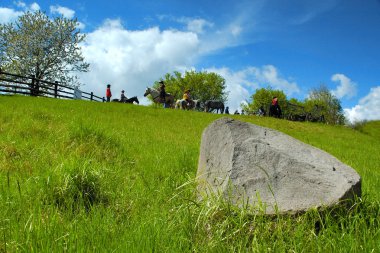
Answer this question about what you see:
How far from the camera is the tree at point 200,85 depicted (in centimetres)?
7713

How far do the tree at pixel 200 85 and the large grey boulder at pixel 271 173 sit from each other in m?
72.5

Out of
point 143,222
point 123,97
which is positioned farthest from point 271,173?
point 123,97

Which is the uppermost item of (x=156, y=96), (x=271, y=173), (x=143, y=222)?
(x=156, y=96)

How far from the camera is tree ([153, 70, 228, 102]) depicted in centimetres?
7713

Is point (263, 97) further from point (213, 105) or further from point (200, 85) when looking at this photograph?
point (213, 105)

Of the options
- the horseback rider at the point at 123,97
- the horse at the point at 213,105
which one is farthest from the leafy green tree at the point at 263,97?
the horseback rider at the point at 123,97

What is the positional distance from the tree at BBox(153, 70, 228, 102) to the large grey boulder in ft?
238

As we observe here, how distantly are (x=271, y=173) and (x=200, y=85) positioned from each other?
74.1 m

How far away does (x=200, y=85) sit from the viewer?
77.4m

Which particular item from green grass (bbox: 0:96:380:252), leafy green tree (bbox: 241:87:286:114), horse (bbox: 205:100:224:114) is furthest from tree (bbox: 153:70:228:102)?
green grass (bbox: 0:96:380:252)

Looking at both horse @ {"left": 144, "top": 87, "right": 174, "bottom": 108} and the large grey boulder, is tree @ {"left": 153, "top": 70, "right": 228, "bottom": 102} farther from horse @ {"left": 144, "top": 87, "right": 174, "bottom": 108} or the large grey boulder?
the large grey boulder

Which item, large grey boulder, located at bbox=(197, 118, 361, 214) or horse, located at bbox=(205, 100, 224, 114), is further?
horse, located at bbox=(205, 100, 224, 114)

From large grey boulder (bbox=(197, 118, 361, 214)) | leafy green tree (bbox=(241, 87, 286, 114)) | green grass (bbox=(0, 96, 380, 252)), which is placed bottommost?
green grass (bbox=(0, 96, 380, 252))

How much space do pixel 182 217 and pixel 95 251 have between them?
94 cm
